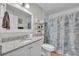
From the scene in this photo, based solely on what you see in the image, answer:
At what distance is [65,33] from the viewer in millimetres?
1252

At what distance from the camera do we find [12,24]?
1223mm

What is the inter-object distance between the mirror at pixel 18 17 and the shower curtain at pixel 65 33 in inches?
10.3

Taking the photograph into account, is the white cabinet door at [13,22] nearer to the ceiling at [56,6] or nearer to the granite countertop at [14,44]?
the granite countertop at [14,44]

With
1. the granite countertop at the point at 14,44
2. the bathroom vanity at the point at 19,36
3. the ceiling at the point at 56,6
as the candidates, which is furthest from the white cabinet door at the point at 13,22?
the ceiling at the point at 56,6

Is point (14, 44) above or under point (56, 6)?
under

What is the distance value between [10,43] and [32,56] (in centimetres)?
30

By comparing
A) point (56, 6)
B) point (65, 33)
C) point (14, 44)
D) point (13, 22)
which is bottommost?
point (14, 44)

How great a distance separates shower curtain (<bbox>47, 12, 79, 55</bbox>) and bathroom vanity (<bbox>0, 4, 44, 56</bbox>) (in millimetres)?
170

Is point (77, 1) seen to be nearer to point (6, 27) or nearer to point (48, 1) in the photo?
point (48, 1)

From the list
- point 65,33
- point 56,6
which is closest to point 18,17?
point 56,6

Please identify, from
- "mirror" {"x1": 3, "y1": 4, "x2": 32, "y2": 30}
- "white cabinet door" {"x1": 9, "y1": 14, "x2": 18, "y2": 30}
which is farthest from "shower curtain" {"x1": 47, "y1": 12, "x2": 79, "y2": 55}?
"white cabinet door" {"x1": 9, "y1": 14, "x2": 18, "y2": 30}

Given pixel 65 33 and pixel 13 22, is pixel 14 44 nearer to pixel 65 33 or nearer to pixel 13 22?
pixel 13 22

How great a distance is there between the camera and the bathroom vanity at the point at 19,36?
3.84ft

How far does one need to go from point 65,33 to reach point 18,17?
23.1 inches
